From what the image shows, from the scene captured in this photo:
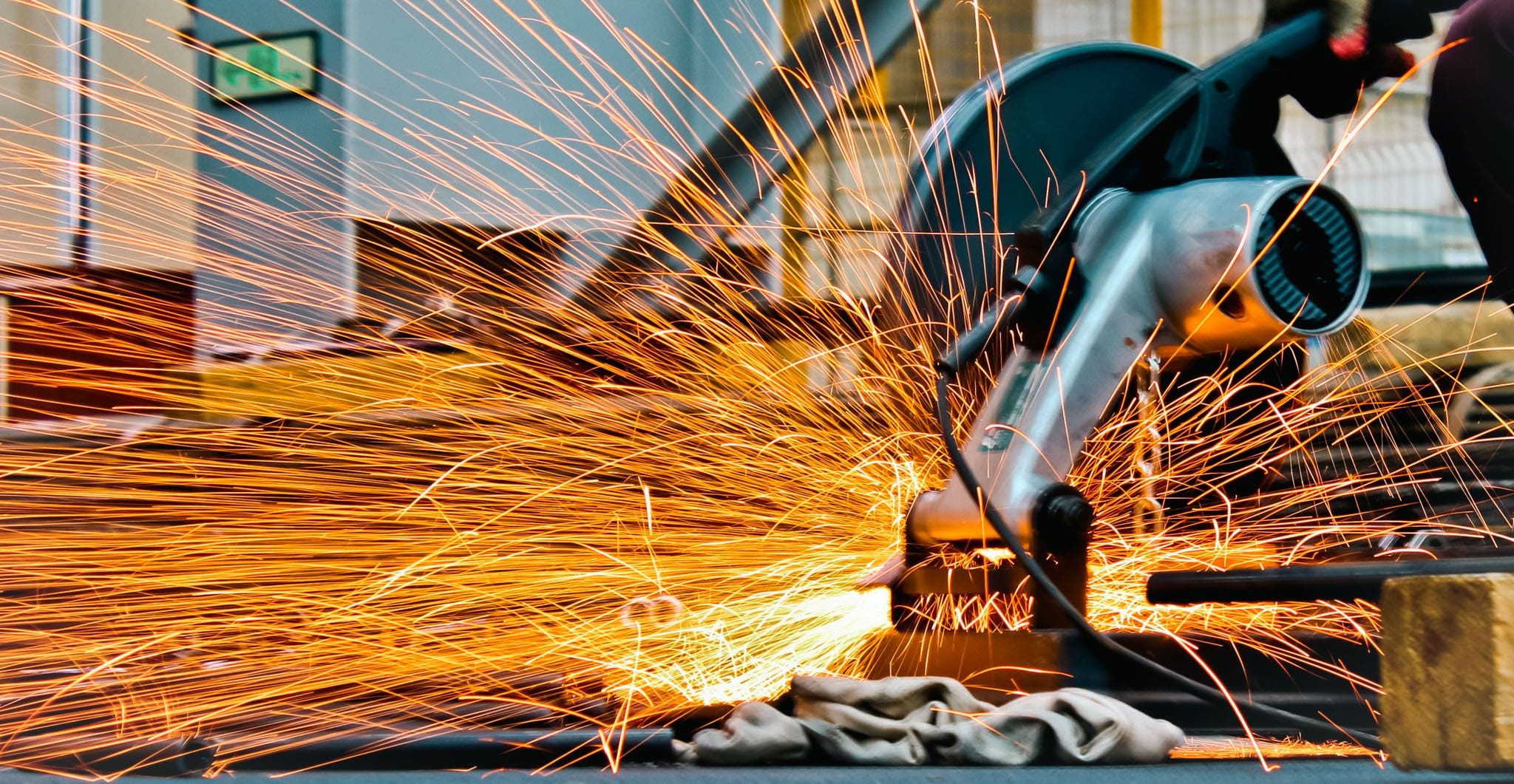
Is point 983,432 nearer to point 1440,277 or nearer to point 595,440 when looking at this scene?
point 595,440

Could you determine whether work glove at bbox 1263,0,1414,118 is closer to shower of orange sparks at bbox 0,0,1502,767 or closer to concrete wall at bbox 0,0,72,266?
shower of orange sparks at bbox 0,0,1502,767

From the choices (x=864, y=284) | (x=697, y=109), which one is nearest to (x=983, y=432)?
(x=864, y=284)

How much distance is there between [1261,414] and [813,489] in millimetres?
786

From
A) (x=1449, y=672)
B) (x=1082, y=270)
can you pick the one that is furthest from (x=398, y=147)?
(x=1449, y=672)

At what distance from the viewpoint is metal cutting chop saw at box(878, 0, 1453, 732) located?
1.99 metres

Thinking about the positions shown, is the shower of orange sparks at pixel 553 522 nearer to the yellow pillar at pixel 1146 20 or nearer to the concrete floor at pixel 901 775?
the concrete floor at pixel 901 775

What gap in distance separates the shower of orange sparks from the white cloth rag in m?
0.20

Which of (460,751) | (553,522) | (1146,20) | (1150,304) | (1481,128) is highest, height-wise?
(1146,20)

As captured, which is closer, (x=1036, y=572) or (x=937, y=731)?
(x=937, y=731)

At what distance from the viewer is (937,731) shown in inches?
67.3

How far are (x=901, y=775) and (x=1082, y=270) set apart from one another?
32.8 inches

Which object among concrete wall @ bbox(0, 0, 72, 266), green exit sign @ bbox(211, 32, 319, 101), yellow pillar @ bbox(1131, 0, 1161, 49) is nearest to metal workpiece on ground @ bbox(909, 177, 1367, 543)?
yellow pillar @ bbox(1131, 0, 1161, 49)

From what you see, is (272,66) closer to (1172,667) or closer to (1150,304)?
(1150,304)

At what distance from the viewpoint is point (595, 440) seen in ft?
9.34
